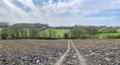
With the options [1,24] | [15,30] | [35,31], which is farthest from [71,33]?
[1,24]

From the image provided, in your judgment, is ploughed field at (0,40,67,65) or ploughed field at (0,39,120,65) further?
ploughed field at (0,39,120,65)

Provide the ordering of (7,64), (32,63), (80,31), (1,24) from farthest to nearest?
(1,24)
(80,31)
(32,63)
(7,64)

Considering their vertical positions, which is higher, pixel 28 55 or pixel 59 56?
pixel 28 55

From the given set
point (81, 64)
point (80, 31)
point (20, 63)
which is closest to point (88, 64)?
point (81, 64)

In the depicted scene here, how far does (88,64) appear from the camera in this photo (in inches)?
881

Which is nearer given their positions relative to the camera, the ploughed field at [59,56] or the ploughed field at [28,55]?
the ploughed field at [28,55]

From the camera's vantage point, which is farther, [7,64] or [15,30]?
[15,30]

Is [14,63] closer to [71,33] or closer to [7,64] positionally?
[7,64]

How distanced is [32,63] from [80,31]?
457 feet

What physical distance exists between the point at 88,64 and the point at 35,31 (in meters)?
145

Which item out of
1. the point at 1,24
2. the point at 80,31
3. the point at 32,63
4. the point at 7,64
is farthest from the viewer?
the point at 1,24

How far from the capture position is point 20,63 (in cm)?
2167

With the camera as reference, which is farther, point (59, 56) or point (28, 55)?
point (59, 56)

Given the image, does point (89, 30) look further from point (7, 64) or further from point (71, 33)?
point (7, 64)
